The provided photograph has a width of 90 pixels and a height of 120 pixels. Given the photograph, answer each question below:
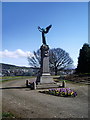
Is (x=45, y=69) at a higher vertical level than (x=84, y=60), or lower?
lower

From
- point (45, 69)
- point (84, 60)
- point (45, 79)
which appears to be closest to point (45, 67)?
point (45, 69)

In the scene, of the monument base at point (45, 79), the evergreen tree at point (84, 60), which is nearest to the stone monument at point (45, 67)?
the monument base at point (45, 79)

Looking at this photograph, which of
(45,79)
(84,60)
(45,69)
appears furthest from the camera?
(84,60)

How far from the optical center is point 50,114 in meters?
6.25

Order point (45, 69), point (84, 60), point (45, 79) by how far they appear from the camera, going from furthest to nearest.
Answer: point (84, 60), point (45, 69), point (45, 79)

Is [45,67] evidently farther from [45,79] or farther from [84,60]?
[84,60]

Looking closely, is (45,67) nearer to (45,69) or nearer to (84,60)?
(45,69)

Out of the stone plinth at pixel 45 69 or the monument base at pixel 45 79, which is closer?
the monument base at pixel 45 79

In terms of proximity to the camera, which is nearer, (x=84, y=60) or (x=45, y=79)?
(x=45, y=79)

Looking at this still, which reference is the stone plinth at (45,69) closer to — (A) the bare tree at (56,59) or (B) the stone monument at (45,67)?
(B) the stone monument at (45,67)

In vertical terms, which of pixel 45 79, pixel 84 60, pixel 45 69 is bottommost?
pixel 45 79

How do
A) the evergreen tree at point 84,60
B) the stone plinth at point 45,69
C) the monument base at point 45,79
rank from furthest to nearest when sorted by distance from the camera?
1. the evergreen tree at point 84,60
2. the stone plinth at point 45,69
3. the monument base at point 45,79

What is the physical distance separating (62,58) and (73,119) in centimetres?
4959

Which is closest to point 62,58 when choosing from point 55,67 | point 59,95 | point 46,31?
point 55,67
